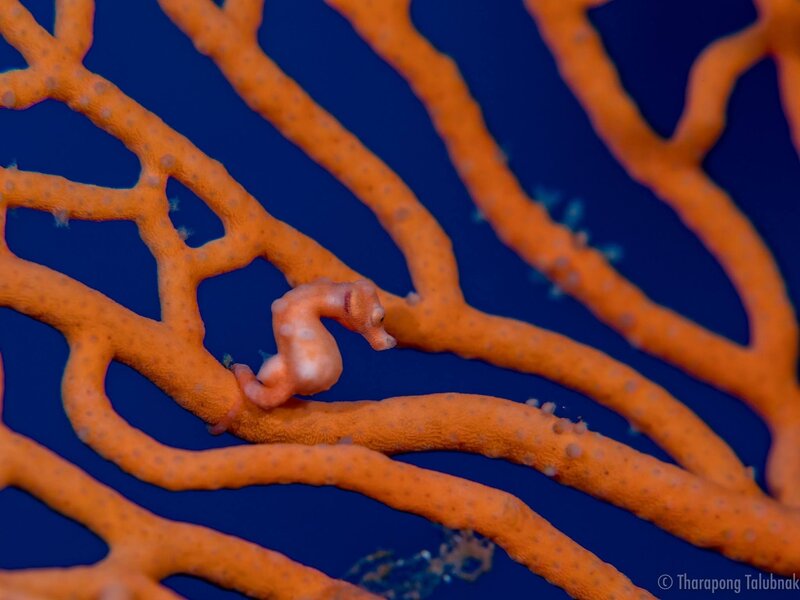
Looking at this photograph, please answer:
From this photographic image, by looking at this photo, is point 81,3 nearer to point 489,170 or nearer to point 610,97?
point 489,170

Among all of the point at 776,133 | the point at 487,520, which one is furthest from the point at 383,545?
the point at 776,133

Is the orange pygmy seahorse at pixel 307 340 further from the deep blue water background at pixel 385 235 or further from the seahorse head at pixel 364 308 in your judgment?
the deep blue water background at pixel 385 235

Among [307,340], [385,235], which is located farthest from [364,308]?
[385,235]

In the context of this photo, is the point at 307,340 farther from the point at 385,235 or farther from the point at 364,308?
the point at 385,235

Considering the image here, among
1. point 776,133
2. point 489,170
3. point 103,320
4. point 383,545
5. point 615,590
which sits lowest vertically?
point 615,590

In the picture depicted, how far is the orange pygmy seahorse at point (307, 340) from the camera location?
2312mm

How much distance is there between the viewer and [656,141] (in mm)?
2545

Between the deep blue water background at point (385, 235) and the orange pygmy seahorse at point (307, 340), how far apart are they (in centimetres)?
73

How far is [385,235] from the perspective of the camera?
3215mm

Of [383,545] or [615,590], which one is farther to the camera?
[383,545]

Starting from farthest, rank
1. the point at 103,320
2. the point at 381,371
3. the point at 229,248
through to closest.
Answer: the point at 381,371 < the point at 229,248 < the point at 103,320

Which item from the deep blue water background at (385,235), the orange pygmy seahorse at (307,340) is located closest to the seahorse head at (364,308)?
the orange pygmy seahorse at (307,340)

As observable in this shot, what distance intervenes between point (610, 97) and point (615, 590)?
145cm

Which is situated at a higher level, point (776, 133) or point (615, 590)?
point (776, 133)
